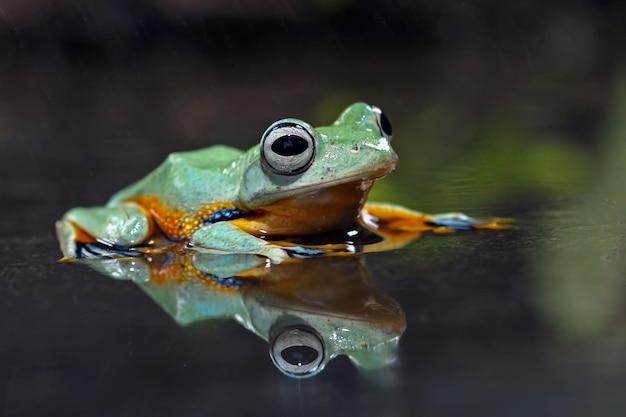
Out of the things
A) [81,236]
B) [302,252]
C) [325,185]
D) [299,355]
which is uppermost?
[325,185]

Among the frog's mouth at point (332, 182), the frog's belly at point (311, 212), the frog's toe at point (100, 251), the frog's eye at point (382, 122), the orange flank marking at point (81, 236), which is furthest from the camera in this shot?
the orange flank marking at point (81, 236)

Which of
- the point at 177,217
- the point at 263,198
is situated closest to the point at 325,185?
the point at 263,198

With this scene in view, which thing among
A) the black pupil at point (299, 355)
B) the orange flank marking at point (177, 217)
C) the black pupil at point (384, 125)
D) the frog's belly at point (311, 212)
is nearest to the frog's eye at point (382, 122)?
the black pupil at point (384, 125)

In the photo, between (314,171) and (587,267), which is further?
(314,171)

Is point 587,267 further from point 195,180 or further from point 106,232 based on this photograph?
point 106,232

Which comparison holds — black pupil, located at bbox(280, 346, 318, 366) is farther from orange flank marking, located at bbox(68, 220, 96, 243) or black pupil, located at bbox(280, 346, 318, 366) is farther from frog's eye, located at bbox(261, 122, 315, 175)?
orange flank marking, located at bbox(68, 220, 96, 243)

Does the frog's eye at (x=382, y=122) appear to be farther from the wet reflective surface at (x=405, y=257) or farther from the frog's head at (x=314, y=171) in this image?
the wet reflective surface at (x=405, y=257)

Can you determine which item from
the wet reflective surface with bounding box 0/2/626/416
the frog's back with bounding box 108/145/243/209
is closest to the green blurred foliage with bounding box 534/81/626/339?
the wet reflective surface with bounding box 0/2/626/416
